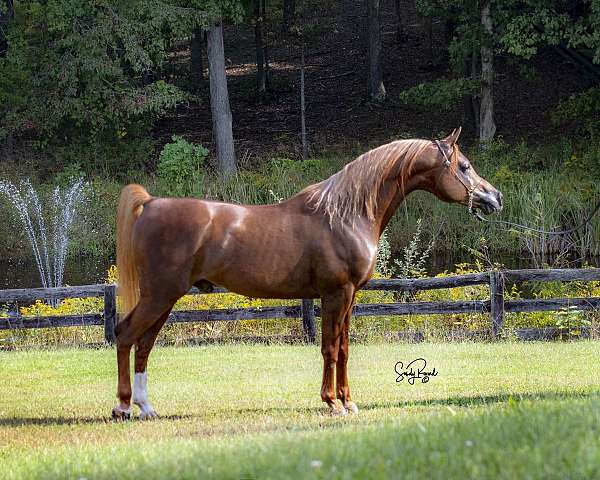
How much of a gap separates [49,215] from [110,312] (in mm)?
14196

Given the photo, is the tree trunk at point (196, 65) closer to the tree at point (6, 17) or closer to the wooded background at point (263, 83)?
the wooded background at point (263, 83)

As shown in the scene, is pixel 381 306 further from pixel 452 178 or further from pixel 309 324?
pixel 452 178

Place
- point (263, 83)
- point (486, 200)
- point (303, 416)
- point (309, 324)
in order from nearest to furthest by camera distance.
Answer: point (303, 416)
point (486, 200)
point (309, 324)
point (263, 83)

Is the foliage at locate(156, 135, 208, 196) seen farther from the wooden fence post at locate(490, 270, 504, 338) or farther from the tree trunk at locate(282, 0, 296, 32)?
the wooden fence post at locate(490, 270, 504, 338)

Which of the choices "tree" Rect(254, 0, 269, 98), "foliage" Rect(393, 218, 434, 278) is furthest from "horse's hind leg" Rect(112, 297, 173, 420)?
"tree" Rect(254, 0, 269, 98)

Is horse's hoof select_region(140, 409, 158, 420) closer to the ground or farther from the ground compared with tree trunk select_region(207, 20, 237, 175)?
closer to the ground

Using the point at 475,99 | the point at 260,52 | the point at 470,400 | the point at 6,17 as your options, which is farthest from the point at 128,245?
the point at 260,52

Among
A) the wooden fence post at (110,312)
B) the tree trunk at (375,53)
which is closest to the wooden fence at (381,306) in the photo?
the wooden fence post at (110,312)

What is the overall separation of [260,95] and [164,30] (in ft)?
30.7

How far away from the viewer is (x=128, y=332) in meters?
8.62

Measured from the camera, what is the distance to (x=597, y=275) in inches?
547

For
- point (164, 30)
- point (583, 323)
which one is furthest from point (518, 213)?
point (164, 30)

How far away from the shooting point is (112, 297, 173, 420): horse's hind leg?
8555 mm

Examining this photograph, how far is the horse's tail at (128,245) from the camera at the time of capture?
8.77 metres
